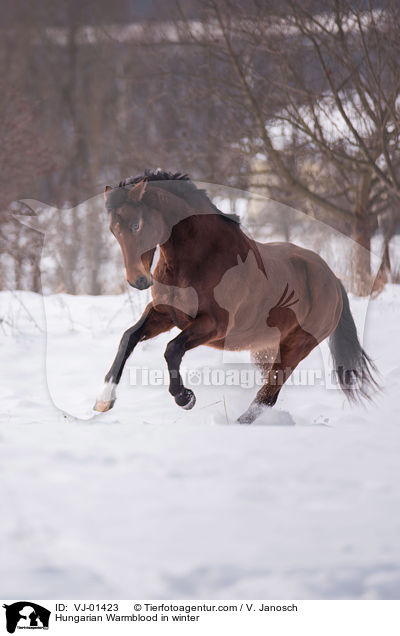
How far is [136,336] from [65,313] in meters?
1.59

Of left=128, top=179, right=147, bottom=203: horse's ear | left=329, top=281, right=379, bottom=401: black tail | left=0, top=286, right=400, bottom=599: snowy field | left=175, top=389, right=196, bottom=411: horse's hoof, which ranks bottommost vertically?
left=0, top=286, right=400, bottom=599: snowy field

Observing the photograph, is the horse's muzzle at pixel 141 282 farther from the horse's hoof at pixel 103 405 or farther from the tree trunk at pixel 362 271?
the tree trunk at pixel 362 271

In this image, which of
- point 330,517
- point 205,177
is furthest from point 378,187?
point 330,517

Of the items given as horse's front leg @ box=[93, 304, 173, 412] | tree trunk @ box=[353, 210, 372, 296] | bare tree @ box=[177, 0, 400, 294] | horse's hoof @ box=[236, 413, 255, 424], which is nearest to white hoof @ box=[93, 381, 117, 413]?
horse's front leg @ box=[93, 304, 173, 412]

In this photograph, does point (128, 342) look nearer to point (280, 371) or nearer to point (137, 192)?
point (137, 192)

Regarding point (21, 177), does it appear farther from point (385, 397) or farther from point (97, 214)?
point (385, 397)

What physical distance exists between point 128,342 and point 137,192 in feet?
2.35

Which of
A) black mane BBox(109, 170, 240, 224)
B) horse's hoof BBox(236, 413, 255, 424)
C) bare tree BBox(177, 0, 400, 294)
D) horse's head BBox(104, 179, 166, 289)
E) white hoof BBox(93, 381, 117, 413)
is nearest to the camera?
horse's head BBox(104, 179, 166, 289)

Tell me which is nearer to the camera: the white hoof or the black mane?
the black mane

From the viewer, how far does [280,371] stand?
352 centimetres
